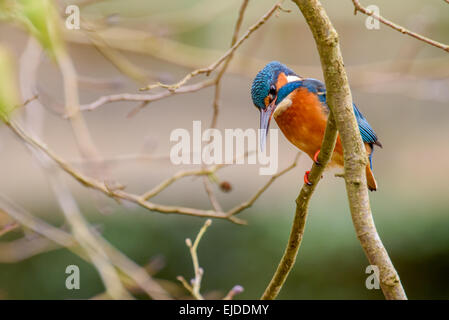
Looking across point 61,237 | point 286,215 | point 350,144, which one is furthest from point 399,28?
point 286,215

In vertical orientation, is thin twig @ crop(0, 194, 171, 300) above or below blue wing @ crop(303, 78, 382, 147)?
below

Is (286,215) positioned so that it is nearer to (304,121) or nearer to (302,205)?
(304,121)

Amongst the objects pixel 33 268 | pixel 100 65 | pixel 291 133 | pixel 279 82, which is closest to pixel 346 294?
pixel 33 268

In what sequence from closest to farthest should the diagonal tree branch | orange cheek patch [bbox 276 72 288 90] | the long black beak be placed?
the diagonal tree branch → the long black beak → orange cheek patch [bbox 276 72 288 90]

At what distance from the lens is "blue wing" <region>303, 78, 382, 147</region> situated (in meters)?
1.40

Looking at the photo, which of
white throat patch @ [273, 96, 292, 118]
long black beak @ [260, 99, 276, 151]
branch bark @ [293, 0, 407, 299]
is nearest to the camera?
branch bark @ [293, 0, 407, 299]

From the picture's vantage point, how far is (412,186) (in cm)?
522

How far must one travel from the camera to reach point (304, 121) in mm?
1724

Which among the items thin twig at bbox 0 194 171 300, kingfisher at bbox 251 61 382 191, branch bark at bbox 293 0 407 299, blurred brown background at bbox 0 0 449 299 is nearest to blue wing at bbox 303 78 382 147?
kingfisher at bbox 251 61 382 191

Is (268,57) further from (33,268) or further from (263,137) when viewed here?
(263,137)

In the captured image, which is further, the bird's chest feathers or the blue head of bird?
the bird's chest feathers

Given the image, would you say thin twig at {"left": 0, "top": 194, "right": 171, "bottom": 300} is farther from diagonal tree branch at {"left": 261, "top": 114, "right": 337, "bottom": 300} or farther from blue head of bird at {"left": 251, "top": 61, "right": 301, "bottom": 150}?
blue head of bird at {"left": 251, "top": 61, "right": 301, "bottom": 150}

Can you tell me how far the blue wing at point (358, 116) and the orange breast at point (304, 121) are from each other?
0.03 metres

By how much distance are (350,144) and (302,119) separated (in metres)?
0.74
